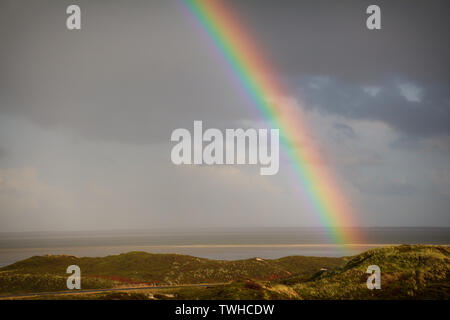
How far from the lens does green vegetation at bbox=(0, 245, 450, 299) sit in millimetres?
45906

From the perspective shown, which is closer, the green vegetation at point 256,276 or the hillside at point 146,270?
the green vegetation at point 256,276

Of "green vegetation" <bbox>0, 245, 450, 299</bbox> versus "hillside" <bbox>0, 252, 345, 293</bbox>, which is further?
"hillside" <bbox>0, 252, 345, 293</bbox>

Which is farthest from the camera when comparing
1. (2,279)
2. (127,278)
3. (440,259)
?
(127,278)

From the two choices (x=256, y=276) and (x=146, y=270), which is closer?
(x=256, y=276)

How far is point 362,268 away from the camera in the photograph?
52.2 m

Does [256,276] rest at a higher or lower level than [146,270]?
lower

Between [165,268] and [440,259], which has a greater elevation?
[440,259]

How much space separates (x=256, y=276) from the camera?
71562 mm

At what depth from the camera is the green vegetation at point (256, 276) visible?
45.9m
